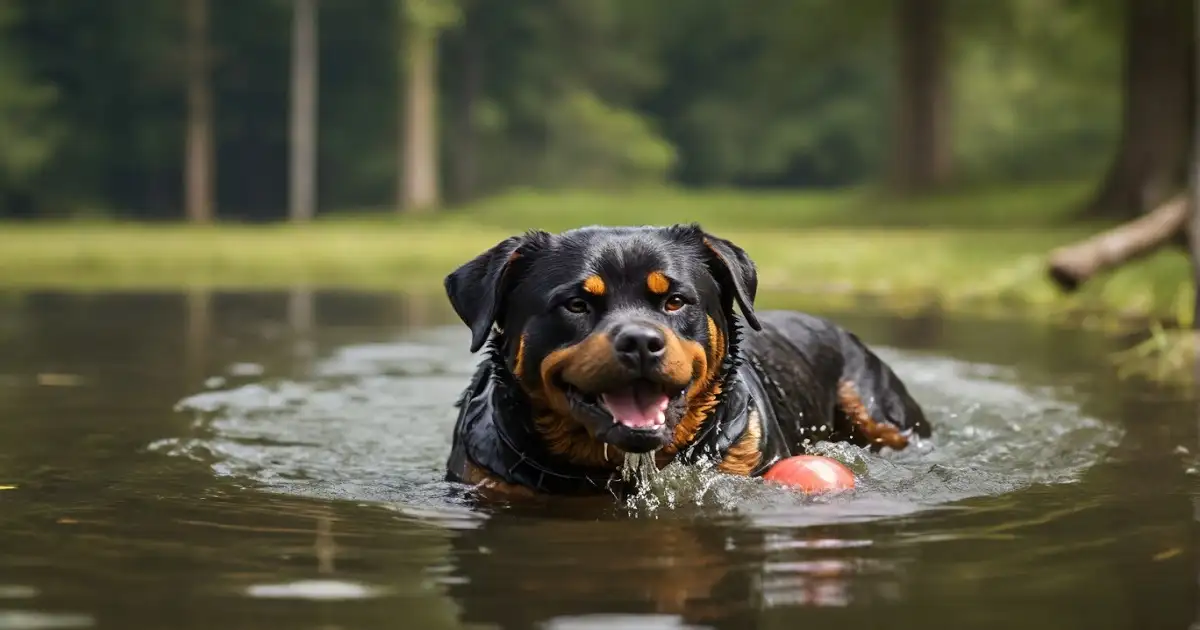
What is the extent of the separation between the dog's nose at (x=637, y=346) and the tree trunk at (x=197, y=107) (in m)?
36.7

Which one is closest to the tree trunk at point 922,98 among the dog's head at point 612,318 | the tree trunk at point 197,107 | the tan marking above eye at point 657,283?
the tree trunk at point 197,107

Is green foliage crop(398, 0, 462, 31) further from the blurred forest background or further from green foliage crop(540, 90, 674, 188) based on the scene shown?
green foliage crop(540, 90, 674, 188)

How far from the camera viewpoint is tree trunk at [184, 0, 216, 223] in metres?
41.0

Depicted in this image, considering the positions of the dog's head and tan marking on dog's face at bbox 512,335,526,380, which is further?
tan marking on dog's face at bbox 512,335,526,380

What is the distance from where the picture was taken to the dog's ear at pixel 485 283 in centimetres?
602

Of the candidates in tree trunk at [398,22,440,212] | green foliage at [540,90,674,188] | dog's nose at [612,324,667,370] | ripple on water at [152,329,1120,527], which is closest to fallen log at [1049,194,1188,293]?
ripple on water at [152,329,1120,527]

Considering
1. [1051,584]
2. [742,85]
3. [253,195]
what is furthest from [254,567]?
[742,85]

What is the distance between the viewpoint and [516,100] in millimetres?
50406

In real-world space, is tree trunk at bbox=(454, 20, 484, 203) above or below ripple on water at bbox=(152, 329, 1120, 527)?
above

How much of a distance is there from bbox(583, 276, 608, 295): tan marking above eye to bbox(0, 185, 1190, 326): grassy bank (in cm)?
892

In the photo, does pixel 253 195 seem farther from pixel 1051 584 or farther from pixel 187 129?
pixel 1051 584

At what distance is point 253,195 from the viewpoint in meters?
51.4

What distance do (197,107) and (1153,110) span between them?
25173mm

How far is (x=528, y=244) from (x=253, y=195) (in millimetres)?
46599
